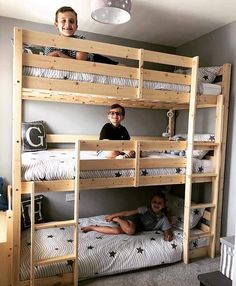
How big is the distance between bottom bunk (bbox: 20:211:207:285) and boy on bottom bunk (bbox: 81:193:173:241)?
2.2 inches

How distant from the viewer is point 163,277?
235 centimetres

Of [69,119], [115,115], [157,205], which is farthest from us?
[69,119]

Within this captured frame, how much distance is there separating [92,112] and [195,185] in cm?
161

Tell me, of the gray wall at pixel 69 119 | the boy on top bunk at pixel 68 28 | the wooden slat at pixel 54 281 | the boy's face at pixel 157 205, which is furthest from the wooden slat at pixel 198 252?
the boy on top bunk at pixel 68 28

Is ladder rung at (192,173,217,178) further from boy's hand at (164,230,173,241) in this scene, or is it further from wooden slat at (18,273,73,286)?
wooden slat at (18,273,73,286)

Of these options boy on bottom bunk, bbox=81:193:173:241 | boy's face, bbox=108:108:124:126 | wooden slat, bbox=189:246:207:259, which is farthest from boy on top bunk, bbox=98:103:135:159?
wooden slat, bbox=189:246:207:259

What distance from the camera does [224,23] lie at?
9.34 ft

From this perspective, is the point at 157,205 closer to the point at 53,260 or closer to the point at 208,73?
the point at 53,260

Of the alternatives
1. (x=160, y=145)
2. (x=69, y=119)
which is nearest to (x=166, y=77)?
(x=160, y=145)

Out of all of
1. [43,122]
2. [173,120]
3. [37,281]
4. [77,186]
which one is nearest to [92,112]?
[43,122]

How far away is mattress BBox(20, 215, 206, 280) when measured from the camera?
221 centimetres

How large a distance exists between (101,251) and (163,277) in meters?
0.62

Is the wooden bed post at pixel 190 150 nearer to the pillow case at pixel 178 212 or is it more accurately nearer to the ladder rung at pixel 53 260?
the pillow case at pixel 178 212

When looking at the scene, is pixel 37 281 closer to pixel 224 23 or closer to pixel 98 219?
pixel 98 219
